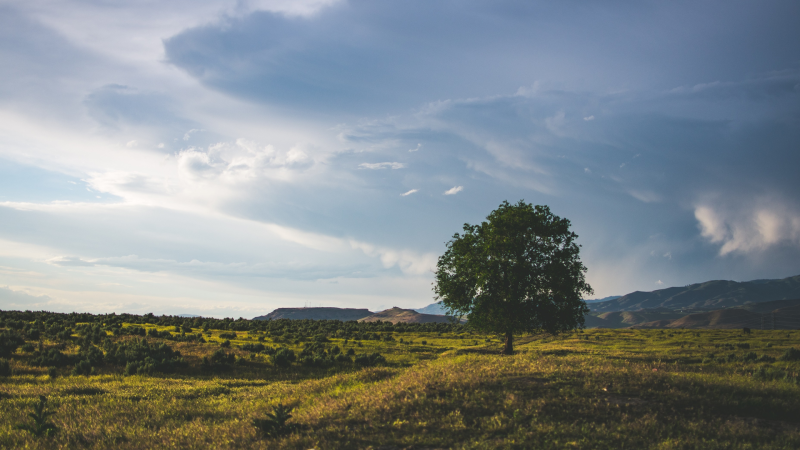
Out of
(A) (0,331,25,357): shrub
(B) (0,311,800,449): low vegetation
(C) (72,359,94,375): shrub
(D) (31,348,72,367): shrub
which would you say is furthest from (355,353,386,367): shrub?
(A) (0,331,25,357): shrub

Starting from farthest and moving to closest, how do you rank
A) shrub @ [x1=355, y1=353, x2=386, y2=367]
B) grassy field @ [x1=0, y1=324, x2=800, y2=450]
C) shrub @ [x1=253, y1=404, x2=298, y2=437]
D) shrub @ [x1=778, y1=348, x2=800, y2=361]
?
shrub @ [x1=355, y1=353, x2=386, y2=367], shrub @ [x1=778, y1=348, x2=800, y2=361], shrub @ [x1=253, y1=404, x2=298, y2=437], grassy field @ [x1=0, y1=324, x2=800, y2=450]

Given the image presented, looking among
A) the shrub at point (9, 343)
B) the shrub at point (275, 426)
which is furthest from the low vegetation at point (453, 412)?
the shrub at point (9, 343)

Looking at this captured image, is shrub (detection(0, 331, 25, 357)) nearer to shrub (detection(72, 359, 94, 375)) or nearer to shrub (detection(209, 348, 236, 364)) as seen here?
shrub (detection(72, 359, 94, 375))

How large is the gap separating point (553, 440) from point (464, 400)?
9.31 feet

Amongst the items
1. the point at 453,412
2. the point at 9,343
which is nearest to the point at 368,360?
the point at 453,412

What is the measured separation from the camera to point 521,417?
34.0 feet

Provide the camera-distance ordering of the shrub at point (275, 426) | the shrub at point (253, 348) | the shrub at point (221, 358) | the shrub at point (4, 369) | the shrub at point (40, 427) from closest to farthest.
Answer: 1. the shrub at point (275, 426)
2. the shrub at point (40, 427)
3. the shrub at point (4, 369)
4. the shrub at point (221, 358)
5. the shrub at point (253, 348)

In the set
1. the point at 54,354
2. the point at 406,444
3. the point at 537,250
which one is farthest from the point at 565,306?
the point at 54,354

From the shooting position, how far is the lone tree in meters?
37.2

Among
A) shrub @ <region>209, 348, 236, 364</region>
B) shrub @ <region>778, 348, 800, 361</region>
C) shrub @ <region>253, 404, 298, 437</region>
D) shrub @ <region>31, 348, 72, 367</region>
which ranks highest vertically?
shrub @ <region>253, 404, 298, 437</region>

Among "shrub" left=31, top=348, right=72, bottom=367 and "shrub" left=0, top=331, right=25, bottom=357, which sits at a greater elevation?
"shrub" left=0, top=331, right=25, bottom=357

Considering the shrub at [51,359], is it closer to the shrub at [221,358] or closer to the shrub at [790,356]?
the shrub at [221,358]

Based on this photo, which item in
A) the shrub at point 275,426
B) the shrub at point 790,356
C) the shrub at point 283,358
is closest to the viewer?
the shrub at point 275,426

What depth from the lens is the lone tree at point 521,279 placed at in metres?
37.2
